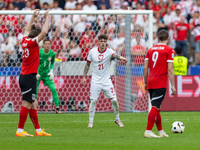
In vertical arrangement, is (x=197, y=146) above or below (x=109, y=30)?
below

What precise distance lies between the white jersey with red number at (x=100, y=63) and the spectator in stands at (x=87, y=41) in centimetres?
539

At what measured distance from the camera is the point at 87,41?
15.4 meters

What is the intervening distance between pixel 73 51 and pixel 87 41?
67 centimetres

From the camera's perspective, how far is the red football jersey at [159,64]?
7.05m

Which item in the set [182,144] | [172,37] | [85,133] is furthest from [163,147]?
[172,37]

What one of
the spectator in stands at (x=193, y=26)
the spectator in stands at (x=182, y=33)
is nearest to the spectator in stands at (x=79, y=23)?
the spectator in stands at (x=182, y=33)

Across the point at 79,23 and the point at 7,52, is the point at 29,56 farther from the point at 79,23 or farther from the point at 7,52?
the point at 79,23

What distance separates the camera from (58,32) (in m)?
15.5

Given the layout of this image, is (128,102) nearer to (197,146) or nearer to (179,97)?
(179,97)

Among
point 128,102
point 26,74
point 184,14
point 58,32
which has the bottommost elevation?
point 128,102

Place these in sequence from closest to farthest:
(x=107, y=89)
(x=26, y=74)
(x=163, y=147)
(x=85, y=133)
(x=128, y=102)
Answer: (x=163, y=147)
(x=26, y=74)
(x=85, y=133)
(x=107, y=89)
(x=128, y=102)

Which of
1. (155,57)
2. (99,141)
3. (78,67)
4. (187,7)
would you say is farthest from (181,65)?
(99,141)

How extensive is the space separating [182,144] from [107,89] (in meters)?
3.60

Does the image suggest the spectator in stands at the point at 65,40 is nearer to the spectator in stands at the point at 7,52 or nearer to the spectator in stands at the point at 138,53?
the spectator in stands at the point at 7,52
